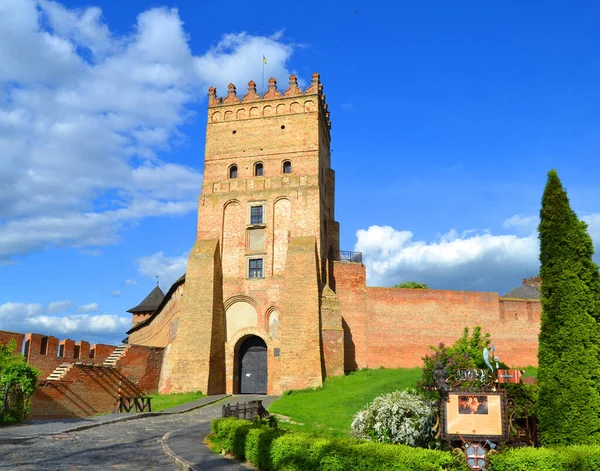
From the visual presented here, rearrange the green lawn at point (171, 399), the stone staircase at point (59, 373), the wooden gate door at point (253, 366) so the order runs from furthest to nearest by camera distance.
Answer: the wooden gate door at point (253, 366)
the green lawn at point (171, 399)
the stone staircase at point (59, 373)

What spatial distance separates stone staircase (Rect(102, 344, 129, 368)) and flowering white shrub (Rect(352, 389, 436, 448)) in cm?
1877

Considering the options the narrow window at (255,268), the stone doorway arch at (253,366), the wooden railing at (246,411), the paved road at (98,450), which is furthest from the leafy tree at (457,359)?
the narrow window at (255,268)

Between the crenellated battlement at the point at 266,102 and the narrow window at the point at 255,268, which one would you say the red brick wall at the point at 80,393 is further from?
the crenellated battlement at the point at 266,102

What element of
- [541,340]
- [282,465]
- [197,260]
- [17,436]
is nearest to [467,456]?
[282,465]

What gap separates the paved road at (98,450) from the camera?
11.8 meters

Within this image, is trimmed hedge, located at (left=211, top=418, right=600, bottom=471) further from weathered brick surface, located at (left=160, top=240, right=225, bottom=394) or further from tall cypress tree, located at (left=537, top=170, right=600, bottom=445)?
weathered brick surface, located at (left=160, top=240, right=225, bottom=394)

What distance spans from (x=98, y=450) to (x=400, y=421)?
731 centimetres

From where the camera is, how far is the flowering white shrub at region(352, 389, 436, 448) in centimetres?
1304

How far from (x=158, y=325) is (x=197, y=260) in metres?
8.72

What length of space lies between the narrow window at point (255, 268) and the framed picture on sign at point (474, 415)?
22.3 meters

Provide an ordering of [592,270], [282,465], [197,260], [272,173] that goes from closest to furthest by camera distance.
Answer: [282,465], [592,270], [197,260], [272,173]

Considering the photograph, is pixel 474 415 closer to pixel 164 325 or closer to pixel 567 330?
pixel 567 330

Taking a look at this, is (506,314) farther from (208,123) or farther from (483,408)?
(483,408)

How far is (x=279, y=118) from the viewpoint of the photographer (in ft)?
113
